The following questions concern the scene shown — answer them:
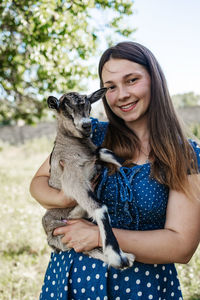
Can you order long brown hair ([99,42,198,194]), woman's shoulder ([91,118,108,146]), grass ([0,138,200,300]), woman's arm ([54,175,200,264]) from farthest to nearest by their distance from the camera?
grass ([0,138,200,300]), woman's shoulder ([91,118,108,146]), long brown hair ([99,42,198,194]), woman's arm ([54,175,200,264])

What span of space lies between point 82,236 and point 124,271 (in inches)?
13.2

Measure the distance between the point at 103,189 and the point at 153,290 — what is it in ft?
2.36

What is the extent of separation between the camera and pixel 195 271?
3.77m

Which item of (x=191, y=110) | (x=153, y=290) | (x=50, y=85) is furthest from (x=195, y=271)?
(x=191, y=110)

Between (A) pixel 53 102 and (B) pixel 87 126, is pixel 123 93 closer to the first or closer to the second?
(B) pixel 87 126

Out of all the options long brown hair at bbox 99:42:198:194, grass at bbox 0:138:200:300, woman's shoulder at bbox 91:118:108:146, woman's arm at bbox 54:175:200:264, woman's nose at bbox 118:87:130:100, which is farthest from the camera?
grass at bbox 0:138:200:300

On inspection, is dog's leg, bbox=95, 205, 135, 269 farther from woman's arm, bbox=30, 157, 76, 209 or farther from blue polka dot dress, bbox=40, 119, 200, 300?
woman's arm, bbox=30, 157, 76, 209

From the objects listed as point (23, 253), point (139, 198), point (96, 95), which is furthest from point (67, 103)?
point (23, 253)

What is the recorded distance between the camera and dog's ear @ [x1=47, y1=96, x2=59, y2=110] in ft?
7.70

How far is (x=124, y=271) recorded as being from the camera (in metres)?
1.86

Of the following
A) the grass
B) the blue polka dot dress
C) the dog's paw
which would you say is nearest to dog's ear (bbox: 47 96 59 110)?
the blue polka dot dress

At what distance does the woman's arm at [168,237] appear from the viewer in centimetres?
178

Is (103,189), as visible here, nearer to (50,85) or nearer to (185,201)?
(185,201)

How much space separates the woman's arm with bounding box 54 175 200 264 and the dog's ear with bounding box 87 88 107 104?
0.90 m
